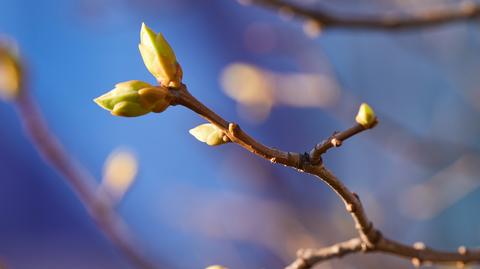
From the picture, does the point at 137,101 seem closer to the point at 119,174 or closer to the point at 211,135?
the point at 211,135

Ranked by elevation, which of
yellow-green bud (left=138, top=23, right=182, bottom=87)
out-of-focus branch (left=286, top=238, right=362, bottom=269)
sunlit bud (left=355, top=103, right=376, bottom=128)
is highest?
yellow-green bud (left=138, top=23, right=182, bottom=87)

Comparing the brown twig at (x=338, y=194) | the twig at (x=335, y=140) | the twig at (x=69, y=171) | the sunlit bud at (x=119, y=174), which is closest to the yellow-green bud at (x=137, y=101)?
the brown twig at (x=338, y=194)

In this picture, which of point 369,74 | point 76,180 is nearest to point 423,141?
point 76,180

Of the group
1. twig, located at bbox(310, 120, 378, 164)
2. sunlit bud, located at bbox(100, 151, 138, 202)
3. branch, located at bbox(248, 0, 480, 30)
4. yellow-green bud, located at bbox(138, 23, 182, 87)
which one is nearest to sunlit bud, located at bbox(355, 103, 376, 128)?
twig, located at bbox(310, 120, 378, 164)

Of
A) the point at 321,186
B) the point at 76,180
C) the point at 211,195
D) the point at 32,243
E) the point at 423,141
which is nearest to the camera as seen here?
the point at 76,180

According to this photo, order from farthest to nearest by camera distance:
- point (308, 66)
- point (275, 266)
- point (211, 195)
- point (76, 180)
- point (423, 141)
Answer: point (275, 266) → point (211, 195) → point (308, 66) → point (423, 141) → point (76, 180)

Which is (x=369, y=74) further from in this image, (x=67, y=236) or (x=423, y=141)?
(x=67, y=236)

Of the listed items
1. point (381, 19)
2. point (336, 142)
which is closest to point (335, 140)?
point (336, 142)

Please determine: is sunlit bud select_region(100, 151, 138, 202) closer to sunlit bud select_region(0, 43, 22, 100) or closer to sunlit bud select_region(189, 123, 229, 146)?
sunlit bud select_region(0, 43, 22, 100)
